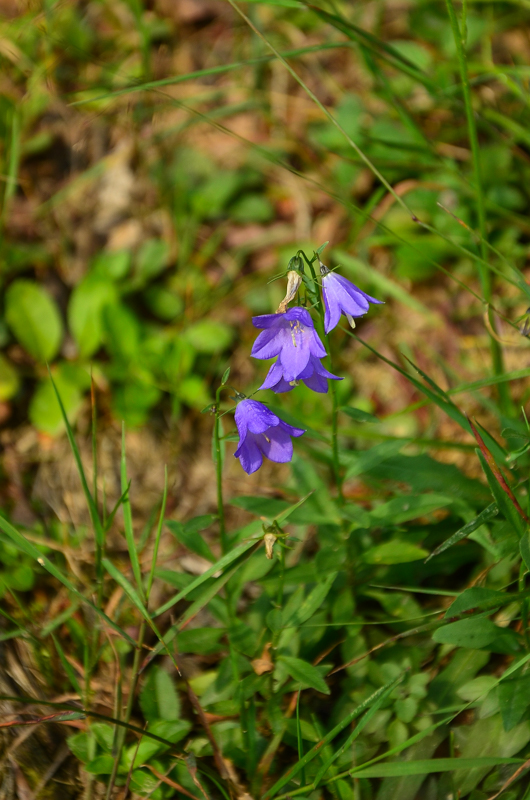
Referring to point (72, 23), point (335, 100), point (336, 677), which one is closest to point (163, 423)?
point (336, 677)

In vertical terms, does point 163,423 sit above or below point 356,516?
above

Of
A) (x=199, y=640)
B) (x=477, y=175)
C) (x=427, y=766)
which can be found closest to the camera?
(x=427, y=766)

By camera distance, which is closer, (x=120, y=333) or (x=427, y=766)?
(x=427, y=766)

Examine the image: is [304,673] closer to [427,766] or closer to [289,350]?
[427,766]

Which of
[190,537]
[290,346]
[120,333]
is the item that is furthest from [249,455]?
[120,333]

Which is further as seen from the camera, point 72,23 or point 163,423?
point 72,23

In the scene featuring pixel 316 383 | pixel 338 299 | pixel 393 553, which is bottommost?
pixel 393 553

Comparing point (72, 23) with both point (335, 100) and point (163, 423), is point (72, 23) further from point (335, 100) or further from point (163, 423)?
point (163, 423)
